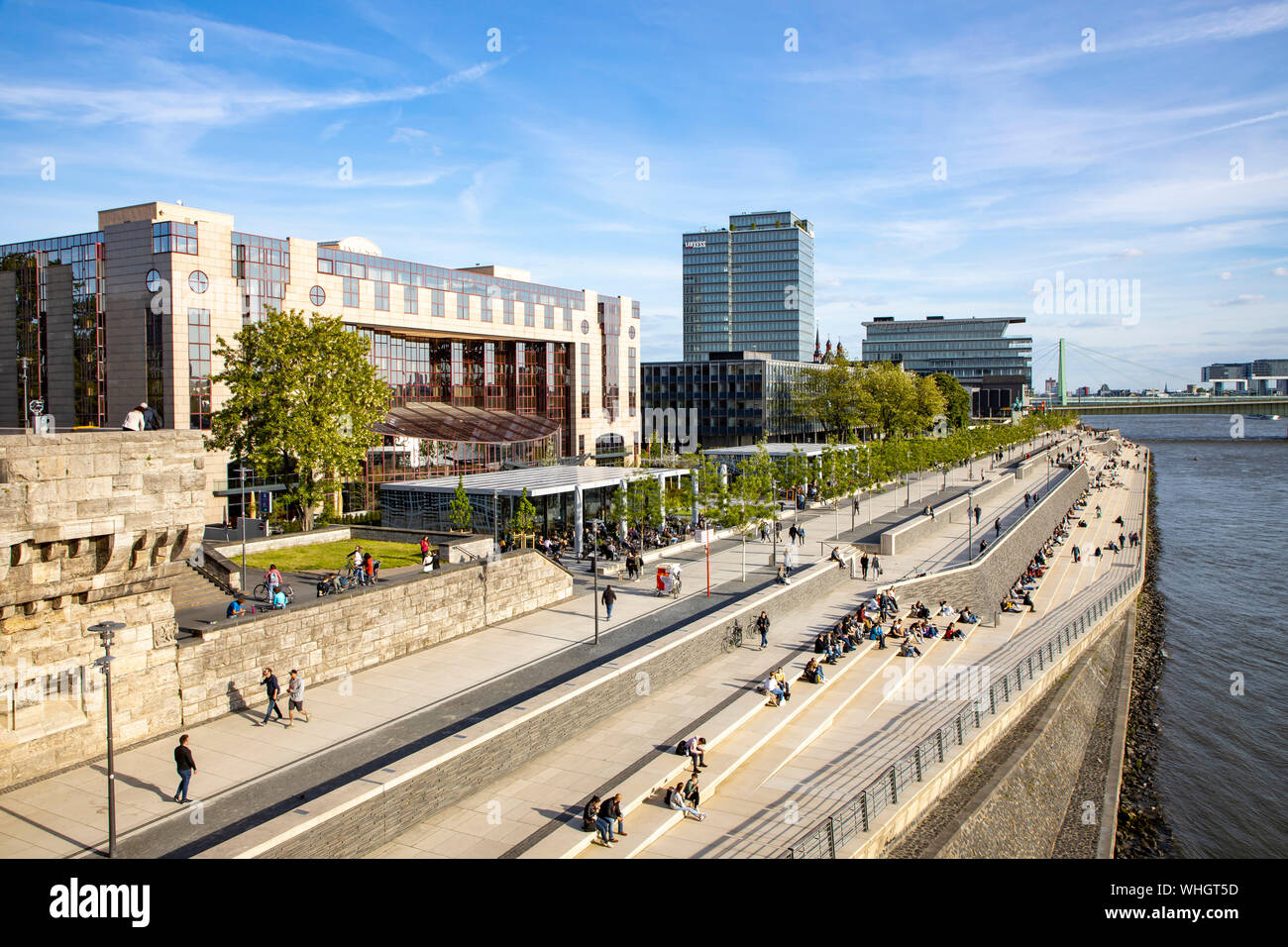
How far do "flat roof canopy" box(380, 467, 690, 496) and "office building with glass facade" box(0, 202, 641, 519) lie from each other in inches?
299

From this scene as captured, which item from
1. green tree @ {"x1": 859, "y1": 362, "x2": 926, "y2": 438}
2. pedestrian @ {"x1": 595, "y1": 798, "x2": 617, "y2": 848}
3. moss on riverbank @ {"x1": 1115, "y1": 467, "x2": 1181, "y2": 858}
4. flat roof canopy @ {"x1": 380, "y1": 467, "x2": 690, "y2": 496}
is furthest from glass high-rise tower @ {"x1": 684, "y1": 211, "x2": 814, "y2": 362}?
pedestrian @ {"x1": 595, "y1": 798, "x2": 617, "y2": 848}

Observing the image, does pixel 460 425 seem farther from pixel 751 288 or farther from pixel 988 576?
pixel 751 288

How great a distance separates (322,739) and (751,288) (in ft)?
478

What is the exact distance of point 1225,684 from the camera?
1280 inches

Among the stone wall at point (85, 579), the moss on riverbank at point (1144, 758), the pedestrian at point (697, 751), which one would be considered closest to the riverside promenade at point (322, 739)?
the stone wall at point (85, 579)

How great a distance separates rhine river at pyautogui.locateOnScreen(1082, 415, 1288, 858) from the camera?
2284 centimetres

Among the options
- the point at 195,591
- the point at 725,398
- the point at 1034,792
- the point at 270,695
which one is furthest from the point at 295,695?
the point at 725,398

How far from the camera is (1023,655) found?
29.6 meters

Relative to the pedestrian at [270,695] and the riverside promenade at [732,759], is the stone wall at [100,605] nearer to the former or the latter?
the pedestrian at [270,695]

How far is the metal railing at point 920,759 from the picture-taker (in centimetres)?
1448

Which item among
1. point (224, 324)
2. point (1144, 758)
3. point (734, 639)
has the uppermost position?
point (224, 324)

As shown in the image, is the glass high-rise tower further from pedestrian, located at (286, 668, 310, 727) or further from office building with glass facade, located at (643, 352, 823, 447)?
pedestrian, located at (286, 668, 310, 727)

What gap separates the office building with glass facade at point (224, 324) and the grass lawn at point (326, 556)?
3.72m
